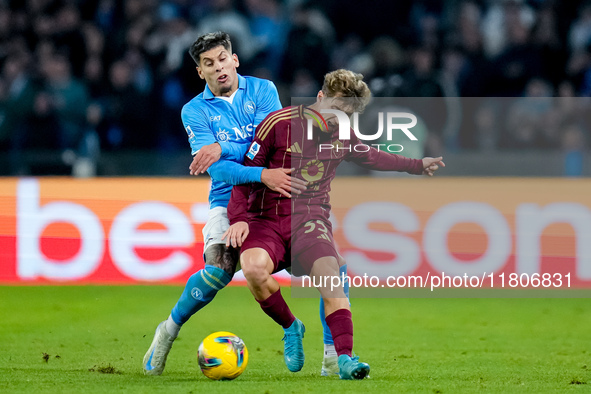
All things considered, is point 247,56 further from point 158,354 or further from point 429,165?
point 158,354

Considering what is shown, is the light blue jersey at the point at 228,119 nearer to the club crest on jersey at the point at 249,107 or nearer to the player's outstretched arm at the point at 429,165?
the club crest on jersey at the point at 249,107

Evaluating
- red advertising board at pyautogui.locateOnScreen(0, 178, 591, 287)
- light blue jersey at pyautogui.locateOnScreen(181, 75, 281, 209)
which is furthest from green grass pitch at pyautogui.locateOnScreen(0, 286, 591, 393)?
light blue jersey at pyautogui.locateOnScreen(181, 75, 281, 209)

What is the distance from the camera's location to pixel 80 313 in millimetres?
9047

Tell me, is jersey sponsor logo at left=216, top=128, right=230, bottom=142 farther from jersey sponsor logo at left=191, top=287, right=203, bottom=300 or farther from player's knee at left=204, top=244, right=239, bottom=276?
jersey sponsor logo at left=191, top=287, right=203, bottom=300

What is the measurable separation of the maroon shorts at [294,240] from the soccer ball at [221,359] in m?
0.53

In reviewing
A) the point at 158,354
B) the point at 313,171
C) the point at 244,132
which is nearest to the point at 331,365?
the point at 158,354

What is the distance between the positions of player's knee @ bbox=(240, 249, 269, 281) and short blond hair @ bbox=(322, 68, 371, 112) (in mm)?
1006

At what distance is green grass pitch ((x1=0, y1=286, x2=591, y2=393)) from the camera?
565 cm

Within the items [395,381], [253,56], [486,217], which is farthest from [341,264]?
[253,56]

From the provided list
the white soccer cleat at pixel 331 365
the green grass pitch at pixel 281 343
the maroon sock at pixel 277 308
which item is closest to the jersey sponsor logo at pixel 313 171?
the maroon sock at pixel 277 308

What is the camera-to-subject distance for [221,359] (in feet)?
19.0

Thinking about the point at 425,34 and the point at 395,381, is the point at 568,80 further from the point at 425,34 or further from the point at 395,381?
the point at 395,381

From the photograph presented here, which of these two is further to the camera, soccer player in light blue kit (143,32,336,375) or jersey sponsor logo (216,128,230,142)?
jersey sponsor logo (216,128,230,142)

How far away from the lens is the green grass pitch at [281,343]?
5648 mm
